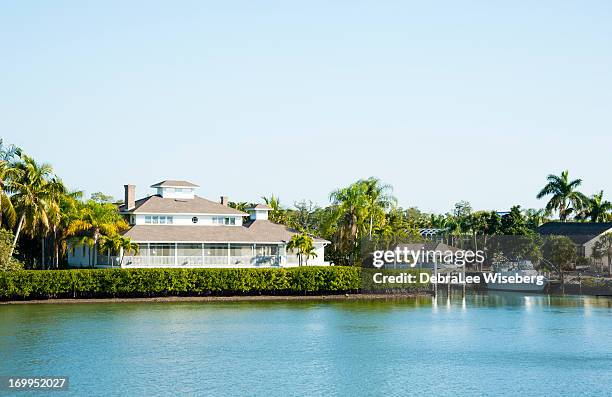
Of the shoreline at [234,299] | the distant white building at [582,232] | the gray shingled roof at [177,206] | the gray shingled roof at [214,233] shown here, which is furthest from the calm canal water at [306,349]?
the distant white building at [582,232]

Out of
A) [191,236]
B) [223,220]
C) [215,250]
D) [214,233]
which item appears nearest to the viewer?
[191,236]

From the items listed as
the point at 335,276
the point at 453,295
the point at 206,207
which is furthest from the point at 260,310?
the point at 453,295

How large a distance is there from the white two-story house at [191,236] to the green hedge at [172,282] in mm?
4199

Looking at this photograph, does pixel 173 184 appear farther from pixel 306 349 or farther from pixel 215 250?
pixel 306 349

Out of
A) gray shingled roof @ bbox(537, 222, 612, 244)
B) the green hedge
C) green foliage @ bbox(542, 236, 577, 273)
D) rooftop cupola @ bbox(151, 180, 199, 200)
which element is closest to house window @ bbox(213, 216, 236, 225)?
rooftop cupola @ bbox(151, 180, 199, 200)

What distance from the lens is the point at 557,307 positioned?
7331 cm

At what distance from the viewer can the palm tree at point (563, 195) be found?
120062 millimetres

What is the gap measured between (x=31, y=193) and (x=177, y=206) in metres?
14.8

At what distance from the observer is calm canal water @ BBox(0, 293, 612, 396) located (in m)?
39.3

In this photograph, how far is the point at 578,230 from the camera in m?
110

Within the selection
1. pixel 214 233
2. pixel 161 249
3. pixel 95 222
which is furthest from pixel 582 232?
pixel 95 222

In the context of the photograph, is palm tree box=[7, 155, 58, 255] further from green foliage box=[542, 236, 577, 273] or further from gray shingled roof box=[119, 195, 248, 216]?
green foliage box=[542, 236, 577, 273]

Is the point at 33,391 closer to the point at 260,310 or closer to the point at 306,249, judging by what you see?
the point at 260,310

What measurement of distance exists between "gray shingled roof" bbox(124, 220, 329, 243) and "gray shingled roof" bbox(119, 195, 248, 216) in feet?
5.03
